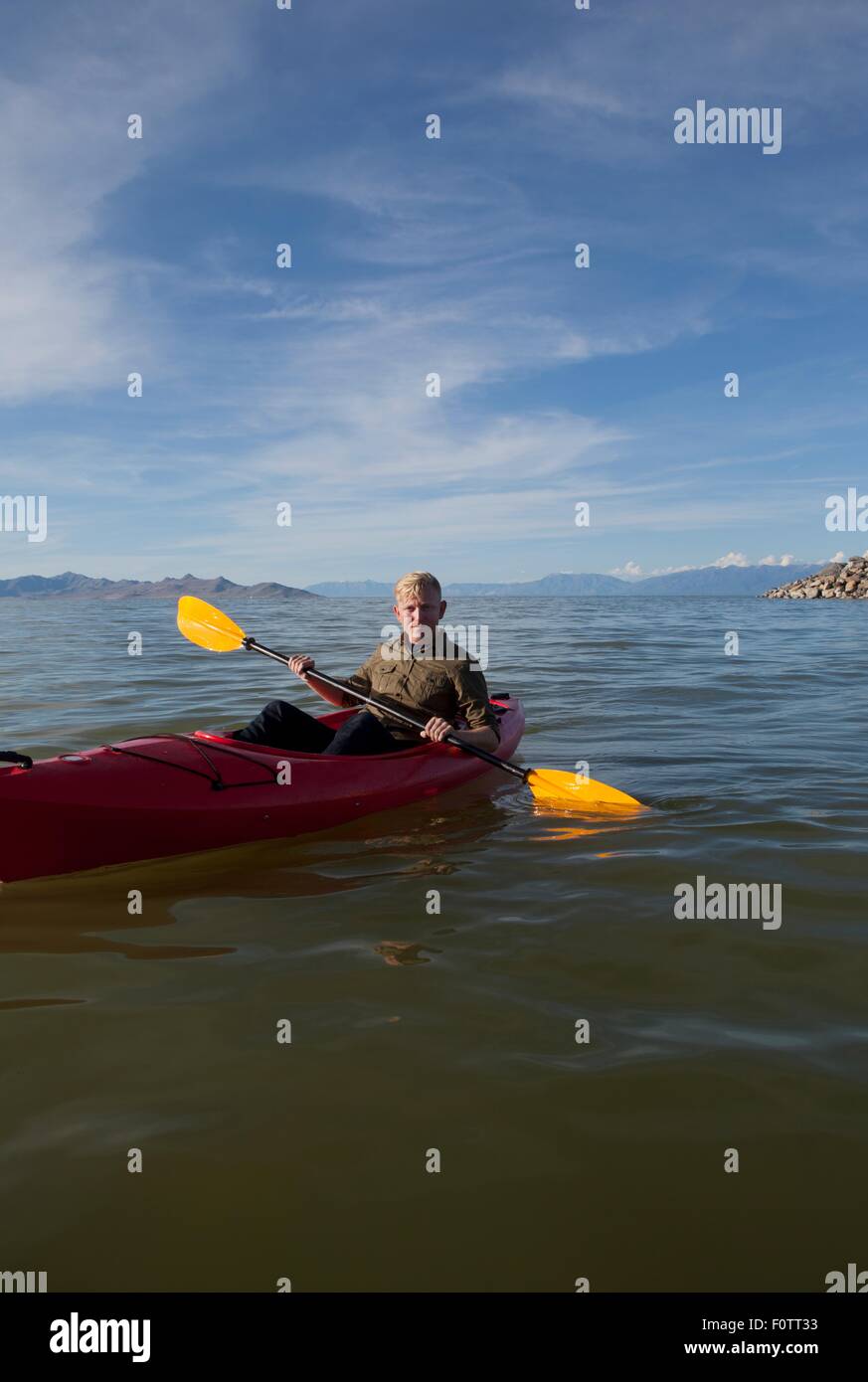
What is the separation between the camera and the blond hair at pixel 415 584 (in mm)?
5852

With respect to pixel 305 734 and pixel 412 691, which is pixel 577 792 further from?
pixel 305 734

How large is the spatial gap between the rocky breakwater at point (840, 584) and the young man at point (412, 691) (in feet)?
178

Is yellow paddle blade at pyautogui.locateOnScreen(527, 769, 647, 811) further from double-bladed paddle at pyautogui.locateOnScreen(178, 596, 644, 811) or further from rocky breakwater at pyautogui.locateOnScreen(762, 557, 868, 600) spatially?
rocky breakwater at pyautogui.locateOnScreen(762, 557, 868, 600)

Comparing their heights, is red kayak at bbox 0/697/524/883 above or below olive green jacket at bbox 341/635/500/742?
below

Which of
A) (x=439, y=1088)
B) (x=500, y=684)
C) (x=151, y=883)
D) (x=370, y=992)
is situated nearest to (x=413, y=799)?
(x=151, y=883)

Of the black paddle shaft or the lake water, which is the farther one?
the black paddle shaft

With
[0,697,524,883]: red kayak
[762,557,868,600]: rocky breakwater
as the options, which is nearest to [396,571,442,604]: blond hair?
[0,697,524,883]: red kayak

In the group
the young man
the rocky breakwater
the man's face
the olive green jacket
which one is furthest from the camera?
the rocky breakwater

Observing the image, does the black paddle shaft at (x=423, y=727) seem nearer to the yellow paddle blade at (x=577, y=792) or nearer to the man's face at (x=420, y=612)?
the yellow paddle blade at (x=577, y=792)

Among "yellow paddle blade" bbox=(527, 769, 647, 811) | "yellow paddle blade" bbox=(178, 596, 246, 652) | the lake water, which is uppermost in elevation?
"yellow paddle blade" bbox=(178, 596, 246, 652)

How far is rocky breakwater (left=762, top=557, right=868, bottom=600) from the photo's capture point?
5594cm

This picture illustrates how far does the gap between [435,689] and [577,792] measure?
1207 mm

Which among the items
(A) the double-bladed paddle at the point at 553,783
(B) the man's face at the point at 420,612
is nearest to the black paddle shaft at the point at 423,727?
→ (A) the double-bladed paddle at the point at 553,783

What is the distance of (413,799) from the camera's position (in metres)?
5.72
